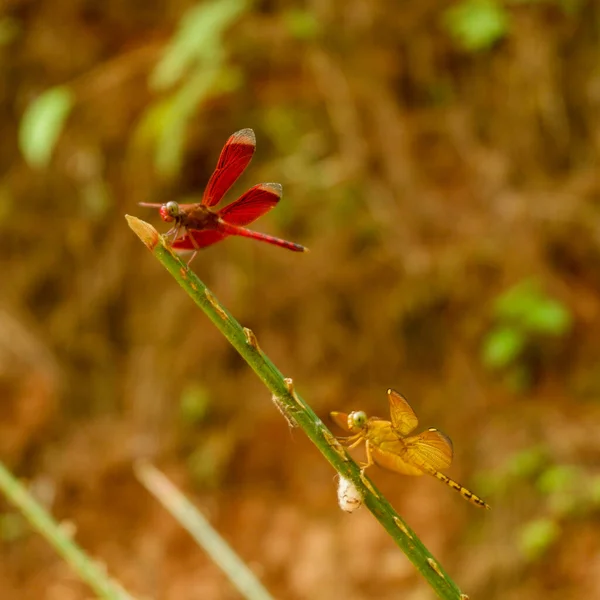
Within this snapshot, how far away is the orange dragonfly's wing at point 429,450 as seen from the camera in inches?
23.0

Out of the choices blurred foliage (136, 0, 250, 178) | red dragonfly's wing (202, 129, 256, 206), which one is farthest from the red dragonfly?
blurred foliage (136, 0, 250, 178)

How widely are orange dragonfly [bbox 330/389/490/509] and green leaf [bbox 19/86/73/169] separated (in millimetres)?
2894

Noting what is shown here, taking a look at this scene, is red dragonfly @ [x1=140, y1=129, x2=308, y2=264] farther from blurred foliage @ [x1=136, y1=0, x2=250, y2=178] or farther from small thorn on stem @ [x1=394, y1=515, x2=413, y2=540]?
blurred foliage @ [x1=136, y1=0, x2=250, y2=178]

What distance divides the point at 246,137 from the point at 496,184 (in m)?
2.49

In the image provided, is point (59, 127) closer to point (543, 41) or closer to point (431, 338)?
point (431, 338)

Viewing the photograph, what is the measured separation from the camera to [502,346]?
2748mm

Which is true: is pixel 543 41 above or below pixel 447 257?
above

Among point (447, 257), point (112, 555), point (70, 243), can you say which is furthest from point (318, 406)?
point (70, 243)

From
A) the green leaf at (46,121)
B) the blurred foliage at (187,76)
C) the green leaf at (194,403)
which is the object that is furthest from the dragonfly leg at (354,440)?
the green leaf at (46,121)

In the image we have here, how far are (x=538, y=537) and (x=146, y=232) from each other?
225cm

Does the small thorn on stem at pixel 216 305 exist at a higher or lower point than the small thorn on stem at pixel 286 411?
higher

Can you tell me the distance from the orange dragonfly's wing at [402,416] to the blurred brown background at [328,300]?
2021 mm

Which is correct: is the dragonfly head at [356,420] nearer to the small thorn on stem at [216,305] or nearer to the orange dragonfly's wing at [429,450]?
the orange dragonfly's wing at [429,450]

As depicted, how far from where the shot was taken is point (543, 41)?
304cm
